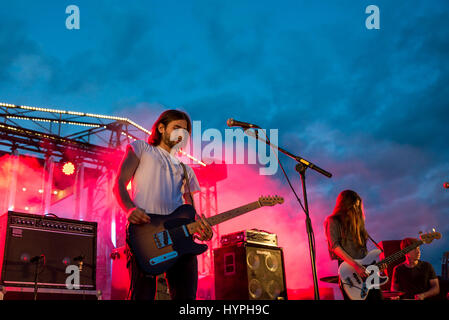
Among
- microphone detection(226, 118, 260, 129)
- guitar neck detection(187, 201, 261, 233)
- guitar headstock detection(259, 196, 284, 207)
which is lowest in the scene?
guitar neck detection(187, 201, 261, 233)

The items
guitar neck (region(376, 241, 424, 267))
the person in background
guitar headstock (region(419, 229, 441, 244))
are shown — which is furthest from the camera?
the person in background

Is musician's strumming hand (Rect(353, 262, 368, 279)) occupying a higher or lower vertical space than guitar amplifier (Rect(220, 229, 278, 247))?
lower

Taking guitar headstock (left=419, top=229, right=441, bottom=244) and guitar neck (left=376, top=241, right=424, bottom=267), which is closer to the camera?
guitar neck (left=376, top=241, right=424, bottom=267)

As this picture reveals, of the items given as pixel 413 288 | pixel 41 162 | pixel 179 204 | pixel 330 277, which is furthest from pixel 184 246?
pixel 41 162

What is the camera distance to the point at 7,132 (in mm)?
12844

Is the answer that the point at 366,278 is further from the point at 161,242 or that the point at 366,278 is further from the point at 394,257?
the point at 161,242

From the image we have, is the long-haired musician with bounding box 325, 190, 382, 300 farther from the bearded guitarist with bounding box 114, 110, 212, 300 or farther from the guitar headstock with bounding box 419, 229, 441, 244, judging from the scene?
the bearded guitarist with bounding box 114, 110, 212, 300

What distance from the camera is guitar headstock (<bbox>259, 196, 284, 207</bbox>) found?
3.88m

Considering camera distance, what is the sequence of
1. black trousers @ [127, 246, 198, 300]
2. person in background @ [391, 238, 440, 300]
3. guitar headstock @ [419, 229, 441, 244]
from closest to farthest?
black trousers @ [127, 246, 198, 300]
guitar headstock @ [419, 229, 441, 244]
person in background @ [391, 238, 440, 300]

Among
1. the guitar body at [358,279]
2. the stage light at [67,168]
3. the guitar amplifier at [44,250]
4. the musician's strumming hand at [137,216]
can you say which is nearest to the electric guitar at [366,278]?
the guitar body at [358,279]

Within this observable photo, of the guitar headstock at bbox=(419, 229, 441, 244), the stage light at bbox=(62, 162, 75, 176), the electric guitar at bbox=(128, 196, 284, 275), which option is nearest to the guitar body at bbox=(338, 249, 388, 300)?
the guitar headstock at bbox=(419, 229, 441, 244)
